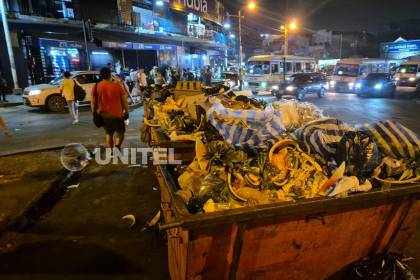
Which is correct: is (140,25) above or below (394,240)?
above

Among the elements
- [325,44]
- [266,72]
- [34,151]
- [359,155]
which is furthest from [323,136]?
[325,44]

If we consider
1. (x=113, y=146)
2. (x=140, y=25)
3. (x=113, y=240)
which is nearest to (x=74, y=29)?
(x=140, y=25)

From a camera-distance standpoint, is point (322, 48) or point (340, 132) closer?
point (340, 132)

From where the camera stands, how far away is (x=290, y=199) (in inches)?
86.9

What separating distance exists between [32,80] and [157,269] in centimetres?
2008

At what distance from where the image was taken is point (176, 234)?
218 centimetres

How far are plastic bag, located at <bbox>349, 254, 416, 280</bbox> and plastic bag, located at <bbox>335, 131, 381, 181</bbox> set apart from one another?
26.9 inches

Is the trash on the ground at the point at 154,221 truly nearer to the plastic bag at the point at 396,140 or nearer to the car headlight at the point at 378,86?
the plastic bag at the point at 396,140

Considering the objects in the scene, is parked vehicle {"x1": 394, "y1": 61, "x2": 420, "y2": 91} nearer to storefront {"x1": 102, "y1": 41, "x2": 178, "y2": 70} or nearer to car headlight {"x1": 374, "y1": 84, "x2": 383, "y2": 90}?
car headlight {"x1": 374, "y1": 84, "x2": 383, "y2": 90}

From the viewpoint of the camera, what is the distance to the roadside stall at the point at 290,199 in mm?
1965

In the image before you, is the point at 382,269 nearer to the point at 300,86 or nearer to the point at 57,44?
the point at 300,86

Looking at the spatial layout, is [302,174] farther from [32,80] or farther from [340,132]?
[32,80]

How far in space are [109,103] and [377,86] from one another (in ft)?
68.1

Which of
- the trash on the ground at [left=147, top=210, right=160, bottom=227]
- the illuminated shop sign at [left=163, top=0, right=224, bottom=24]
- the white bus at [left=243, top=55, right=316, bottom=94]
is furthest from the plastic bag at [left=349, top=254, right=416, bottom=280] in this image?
the illuminated shop sign at [left=163, top=0, right=224, bottom=24]
